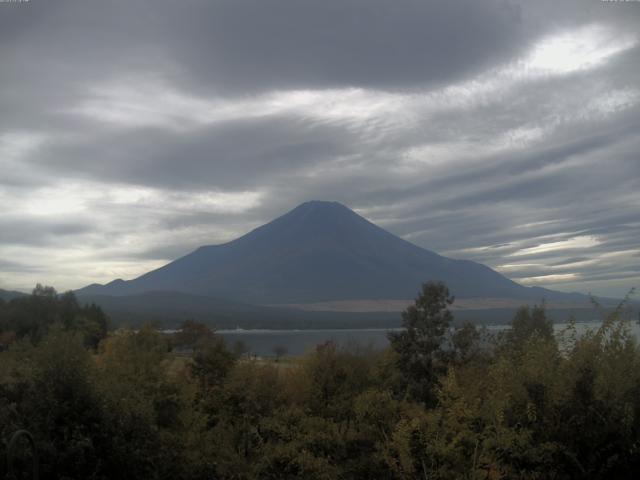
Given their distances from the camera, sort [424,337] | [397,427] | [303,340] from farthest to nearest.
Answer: [303,340]
[424,337]
[397,427]

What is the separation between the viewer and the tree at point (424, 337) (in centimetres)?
2772

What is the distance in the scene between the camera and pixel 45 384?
1316cm

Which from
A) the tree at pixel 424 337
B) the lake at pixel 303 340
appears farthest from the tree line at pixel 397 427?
the tree at pixel 424 337

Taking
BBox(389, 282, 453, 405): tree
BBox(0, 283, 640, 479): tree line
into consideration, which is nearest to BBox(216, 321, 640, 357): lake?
BBox(0, 283, 640, 479): tree line

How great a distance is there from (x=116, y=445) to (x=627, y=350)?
10377 millimetres

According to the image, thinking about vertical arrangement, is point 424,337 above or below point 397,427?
above

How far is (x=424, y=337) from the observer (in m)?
28.2

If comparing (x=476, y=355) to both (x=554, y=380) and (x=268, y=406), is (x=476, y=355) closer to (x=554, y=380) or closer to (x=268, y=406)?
(x=268, y=406)

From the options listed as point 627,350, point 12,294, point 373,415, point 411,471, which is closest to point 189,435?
point 373,415

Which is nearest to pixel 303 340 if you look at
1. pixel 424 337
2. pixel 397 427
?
pixel 424 337

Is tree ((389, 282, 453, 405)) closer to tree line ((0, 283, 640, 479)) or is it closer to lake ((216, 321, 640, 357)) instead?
lake ((216, 321, 640, 357))

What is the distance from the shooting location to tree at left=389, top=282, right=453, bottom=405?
27719mm

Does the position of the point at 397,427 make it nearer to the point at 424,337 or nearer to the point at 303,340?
the point at 424,337

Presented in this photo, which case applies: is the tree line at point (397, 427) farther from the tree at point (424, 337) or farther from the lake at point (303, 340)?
the tree at point (424, 337)
